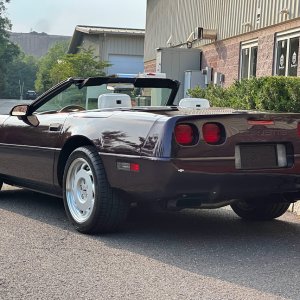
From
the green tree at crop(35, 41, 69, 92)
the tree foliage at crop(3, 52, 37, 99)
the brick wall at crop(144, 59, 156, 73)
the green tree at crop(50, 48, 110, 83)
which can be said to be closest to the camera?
the brick wall at crop(144, 59, 156, 73)

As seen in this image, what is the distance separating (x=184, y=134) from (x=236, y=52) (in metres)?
12.5

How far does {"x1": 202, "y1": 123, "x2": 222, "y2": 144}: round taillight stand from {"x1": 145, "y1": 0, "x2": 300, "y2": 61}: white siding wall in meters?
8.99

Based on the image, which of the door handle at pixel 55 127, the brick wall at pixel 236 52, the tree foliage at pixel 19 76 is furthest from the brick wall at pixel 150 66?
the tree foliage at pixel 19 76

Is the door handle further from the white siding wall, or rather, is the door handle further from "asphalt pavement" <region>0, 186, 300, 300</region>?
the white siding wall

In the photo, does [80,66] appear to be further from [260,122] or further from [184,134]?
[184,134]

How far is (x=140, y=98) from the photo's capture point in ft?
22.4

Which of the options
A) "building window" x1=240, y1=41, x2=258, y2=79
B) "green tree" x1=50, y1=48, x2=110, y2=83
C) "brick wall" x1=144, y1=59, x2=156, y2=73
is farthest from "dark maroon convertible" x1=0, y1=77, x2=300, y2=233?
"green tree" x1=50, y1=48, x2=110, y2=83

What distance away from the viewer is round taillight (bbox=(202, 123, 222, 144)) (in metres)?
4.71

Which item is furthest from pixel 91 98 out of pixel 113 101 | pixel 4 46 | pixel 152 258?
pixel 4 46

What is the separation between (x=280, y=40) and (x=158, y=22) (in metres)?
12.4

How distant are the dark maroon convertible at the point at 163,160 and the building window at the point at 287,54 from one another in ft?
26.3

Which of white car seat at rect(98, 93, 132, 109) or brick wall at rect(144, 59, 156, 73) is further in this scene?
brick wall at rect(144, 59, 156, 73)

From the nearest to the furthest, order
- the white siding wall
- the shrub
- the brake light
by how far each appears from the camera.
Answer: the brake light
the shrub
the white siding wall

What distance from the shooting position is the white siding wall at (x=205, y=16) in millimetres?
14352
